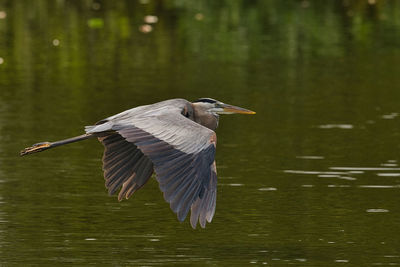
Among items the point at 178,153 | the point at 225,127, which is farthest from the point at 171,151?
the point at 225,127

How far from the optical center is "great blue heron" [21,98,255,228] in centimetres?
760

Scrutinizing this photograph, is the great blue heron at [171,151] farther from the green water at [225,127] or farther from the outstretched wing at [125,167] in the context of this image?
the green water at [225,127]

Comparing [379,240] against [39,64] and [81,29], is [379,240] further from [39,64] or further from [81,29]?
[81,29]

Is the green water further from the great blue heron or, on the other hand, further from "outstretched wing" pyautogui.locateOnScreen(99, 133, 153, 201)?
the great blue heron

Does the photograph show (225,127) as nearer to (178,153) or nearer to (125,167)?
(125,167)

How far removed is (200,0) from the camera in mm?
28641

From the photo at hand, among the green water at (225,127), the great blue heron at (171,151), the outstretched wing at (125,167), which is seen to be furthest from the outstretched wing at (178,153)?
the green water at (225,127)

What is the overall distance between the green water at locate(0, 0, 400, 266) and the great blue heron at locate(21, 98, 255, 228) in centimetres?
56

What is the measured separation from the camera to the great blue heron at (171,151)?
760cm

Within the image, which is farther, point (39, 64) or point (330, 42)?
point (330, 42)

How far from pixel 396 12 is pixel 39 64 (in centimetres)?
1133

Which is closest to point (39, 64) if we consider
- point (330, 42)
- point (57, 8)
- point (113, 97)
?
point (113, 97)

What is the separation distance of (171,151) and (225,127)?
6446 millimetres

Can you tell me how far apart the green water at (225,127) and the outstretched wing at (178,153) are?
75 cm
